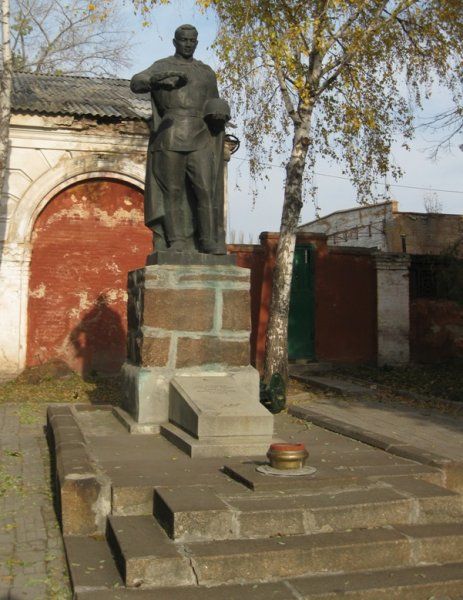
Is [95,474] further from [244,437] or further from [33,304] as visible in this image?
[33,304]

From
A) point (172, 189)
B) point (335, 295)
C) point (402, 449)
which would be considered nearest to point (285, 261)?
point (335, 295)

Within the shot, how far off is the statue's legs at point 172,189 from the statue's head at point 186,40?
1.00 meters

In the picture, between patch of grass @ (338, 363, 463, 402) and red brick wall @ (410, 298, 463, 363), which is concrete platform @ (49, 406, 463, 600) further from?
red brick wall @ (410, 298, 463, 363)

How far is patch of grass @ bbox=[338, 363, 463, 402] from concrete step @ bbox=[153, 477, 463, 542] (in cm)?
704

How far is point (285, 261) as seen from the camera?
11133 mm

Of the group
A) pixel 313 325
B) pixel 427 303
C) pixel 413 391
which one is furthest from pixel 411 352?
pixel 413 391

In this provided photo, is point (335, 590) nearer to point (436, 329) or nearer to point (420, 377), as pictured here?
point (420, 377)

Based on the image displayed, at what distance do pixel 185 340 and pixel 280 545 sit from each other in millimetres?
2819

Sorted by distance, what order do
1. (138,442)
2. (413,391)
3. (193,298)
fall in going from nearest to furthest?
(138,442), (193,298), (413,391)

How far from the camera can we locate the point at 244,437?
5273 mm

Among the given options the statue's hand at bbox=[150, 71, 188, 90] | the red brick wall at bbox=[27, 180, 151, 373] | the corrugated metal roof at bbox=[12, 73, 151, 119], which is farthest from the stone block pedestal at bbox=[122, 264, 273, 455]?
the corrugated metal roof at bbox=[12, 73, 151, 119]

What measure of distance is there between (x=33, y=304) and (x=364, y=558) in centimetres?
1029

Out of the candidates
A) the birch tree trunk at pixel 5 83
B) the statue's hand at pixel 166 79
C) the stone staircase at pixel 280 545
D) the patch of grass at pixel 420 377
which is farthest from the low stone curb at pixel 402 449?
the birch tree trunk at pixel 5 83

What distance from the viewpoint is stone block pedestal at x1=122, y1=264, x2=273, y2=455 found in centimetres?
606
